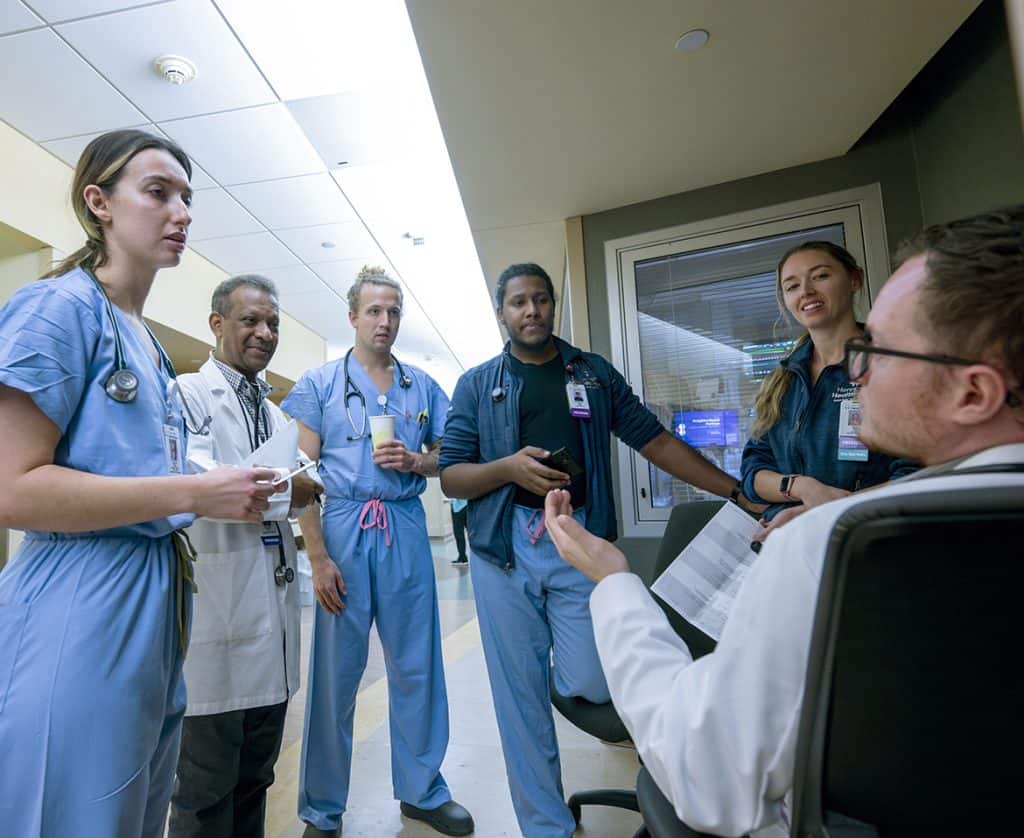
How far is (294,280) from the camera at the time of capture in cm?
570

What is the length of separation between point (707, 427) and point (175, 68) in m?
3.21

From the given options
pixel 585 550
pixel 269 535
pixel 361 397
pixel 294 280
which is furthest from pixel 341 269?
pixel 585 550

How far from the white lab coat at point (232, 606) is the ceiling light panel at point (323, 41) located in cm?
192

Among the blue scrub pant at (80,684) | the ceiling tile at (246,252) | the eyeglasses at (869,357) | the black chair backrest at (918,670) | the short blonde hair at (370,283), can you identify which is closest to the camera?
the black chair backrest at (918,670)

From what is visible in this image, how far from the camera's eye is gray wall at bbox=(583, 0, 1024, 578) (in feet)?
6.58

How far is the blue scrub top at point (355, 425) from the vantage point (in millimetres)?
1888

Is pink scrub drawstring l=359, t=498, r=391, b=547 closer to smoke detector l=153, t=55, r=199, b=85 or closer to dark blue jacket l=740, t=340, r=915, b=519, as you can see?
dark blue jacket l=740, t=340, r=915, b=519

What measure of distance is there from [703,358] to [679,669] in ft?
8.51

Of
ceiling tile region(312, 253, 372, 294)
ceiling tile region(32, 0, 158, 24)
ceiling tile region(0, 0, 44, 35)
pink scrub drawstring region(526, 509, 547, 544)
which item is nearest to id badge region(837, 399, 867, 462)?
pink scrub drawstring region(526, 509, 547, 544)

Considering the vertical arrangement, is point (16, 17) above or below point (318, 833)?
above

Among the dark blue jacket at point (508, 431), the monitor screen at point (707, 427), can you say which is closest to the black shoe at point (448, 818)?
the dark blue jacket at point (508, 431)

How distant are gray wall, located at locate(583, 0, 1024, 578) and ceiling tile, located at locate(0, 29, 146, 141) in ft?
8.65

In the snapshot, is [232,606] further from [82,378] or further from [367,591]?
[82,378]

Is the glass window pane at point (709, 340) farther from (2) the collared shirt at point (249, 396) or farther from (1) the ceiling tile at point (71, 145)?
(1) the ceiling tile at point (71, 145)
